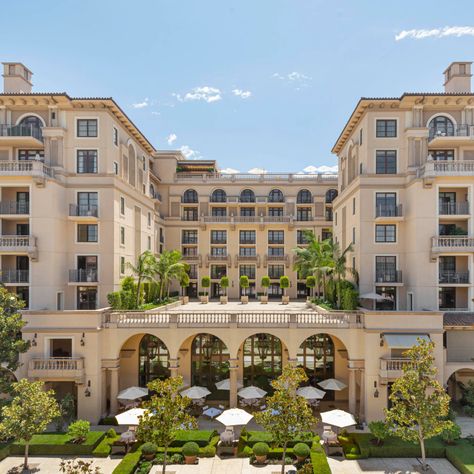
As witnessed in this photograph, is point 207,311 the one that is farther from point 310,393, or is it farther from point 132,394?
point 310,393

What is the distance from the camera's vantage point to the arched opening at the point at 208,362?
30.6 metres

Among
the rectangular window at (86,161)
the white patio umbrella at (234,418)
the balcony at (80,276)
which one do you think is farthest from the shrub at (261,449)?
the rectangular window at (86,161)

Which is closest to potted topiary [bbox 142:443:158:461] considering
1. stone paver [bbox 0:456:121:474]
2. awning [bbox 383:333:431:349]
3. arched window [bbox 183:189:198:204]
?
stone paver [bbox 0:456:121:474]

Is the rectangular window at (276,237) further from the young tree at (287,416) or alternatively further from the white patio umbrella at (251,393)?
the young tree at (287,416)

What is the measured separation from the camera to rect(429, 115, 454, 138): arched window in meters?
32.1

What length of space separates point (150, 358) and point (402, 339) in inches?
764

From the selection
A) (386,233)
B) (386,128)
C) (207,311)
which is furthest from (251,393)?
(386,128)

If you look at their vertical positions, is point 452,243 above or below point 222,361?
above

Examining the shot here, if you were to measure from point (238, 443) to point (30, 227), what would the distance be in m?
22.6

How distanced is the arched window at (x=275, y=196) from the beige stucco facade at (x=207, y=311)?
2148 centimetres

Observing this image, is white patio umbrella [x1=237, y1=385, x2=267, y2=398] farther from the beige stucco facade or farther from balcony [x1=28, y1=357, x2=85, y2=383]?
balcony [x1=28, y1=357, x2=85, y2=383]

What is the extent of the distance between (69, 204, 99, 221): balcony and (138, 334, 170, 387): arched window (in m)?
11.3

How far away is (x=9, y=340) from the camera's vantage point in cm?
2331

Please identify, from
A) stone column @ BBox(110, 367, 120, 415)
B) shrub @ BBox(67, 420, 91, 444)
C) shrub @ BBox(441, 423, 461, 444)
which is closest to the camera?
shrub @ BBox(441, 423, 461, 444)
